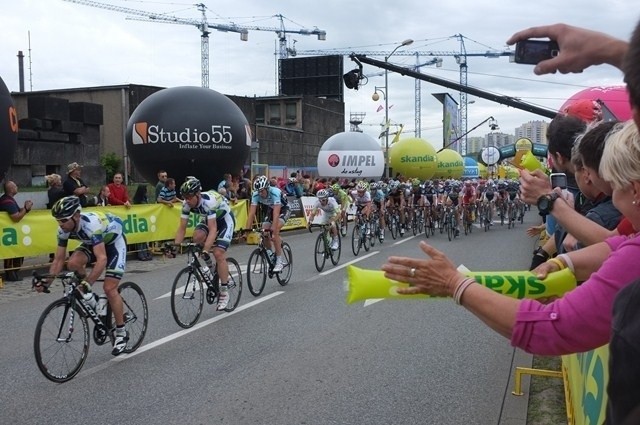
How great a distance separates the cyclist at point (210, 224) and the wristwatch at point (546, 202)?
19.1 ft

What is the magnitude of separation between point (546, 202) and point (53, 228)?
11317 millimetres

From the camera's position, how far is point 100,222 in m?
6.48

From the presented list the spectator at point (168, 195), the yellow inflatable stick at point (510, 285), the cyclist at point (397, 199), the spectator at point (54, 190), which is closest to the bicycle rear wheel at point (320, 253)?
the spectator at point (168, 195)

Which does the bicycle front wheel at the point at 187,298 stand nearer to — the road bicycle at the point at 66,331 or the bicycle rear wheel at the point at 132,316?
the bicycle rear wheel at the point at 132,316

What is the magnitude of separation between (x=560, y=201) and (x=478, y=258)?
1203 centimetres

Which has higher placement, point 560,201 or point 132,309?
point 560,201

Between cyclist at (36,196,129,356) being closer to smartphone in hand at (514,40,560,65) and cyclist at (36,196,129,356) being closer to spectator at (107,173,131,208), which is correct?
smartphone in hand at (514,40,560,65)

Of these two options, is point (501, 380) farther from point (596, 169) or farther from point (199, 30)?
point (199, 30)

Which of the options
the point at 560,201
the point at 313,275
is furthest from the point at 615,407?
the point at 313,275

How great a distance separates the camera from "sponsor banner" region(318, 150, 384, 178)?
3294 cm

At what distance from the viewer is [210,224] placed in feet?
27.8

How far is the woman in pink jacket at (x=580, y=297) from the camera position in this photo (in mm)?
1725

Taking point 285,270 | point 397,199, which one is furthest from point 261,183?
point 397,199

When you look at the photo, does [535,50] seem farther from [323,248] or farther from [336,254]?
[336,254]
